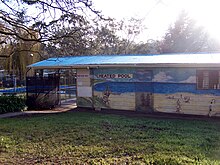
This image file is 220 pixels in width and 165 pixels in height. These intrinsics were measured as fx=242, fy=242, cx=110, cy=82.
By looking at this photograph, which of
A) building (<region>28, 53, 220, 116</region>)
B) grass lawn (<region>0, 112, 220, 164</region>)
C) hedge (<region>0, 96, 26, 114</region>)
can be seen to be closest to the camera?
grass lawn (<region>0, 112, 220, 164</region>)

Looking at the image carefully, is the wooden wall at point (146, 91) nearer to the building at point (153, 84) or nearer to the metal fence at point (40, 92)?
the building at point (153, 84)

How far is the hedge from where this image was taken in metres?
12.4

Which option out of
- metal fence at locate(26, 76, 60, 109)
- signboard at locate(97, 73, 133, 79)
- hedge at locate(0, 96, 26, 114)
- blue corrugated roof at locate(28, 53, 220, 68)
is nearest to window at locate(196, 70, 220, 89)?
blue corrugated roof at locate(28, 53, 220, 68)

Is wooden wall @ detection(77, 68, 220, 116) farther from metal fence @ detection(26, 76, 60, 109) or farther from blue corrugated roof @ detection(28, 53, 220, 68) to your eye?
metal fence @ detection(26, 76, 60, 109)

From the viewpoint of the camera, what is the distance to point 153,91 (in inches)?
→ 477

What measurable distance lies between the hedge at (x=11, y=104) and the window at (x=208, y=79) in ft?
30.1

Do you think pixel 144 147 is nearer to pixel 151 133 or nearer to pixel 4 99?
pixel 151 133

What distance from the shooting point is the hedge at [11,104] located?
40.8 ft

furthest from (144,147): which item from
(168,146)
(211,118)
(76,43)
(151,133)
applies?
(211,118)

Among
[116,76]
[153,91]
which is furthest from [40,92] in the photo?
[153,91]

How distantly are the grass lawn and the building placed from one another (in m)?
1.75

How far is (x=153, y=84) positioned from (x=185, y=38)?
23.3m

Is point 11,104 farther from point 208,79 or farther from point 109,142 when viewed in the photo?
point 208,79

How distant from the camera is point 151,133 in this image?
7734mm
